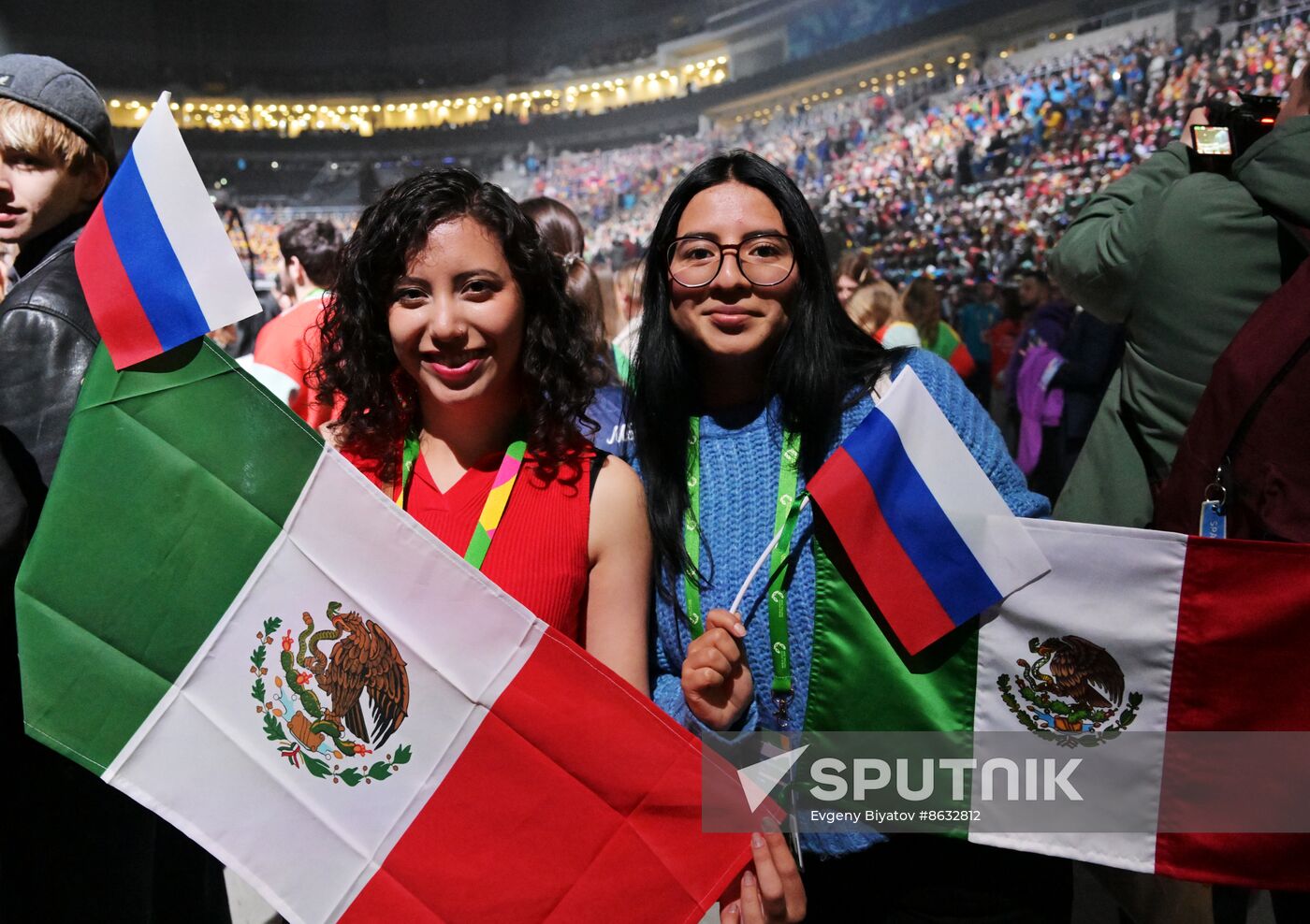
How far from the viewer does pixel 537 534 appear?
1540 millimetres

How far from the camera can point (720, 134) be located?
61.7 ft

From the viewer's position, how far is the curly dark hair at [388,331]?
1587 mm

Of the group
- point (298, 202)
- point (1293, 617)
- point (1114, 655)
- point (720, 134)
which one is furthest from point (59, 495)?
point (298, 202)

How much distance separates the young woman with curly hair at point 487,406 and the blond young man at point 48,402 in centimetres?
52

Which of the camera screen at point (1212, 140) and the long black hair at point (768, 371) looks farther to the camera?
the camera screen at point (1212, 140)

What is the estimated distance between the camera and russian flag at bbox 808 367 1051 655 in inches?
59.8

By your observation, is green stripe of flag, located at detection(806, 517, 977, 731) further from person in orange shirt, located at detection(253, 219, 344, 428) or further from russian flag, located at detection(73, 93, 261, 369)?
person in orange shirt, located at detection(253, 219, 344, 428)

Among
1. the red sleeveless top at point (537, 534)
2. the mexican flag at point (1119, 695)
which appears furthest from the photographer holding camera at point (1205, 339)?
the red sleeveless top at point (537, 534)

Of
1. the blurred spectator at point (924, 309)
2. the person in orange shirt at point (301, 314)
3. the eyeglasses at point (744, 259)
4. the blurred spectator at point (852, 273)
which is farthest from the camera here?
the blurred spectator at point (924, 309)

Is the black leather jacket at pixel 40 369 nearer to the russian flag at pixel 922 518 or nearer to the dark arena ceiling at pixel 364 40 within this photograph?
the russian flag at pixel 922 518

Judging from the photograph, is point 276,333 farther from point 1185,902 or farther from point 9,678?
point 1185,902

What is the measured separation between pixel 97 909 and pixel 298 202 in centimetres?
1999

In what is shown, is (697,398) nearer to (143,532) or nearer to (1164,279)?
(143,532)

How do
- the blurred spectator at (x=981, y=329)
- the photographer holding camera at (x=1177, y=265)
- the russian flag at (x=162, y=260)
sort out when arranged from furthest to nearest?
1. the blurred spectator at (x=981, y=329)
2. the photographer holding camera at (x=1177, y=265)
3. the russian flag at (x=162, y=260)
